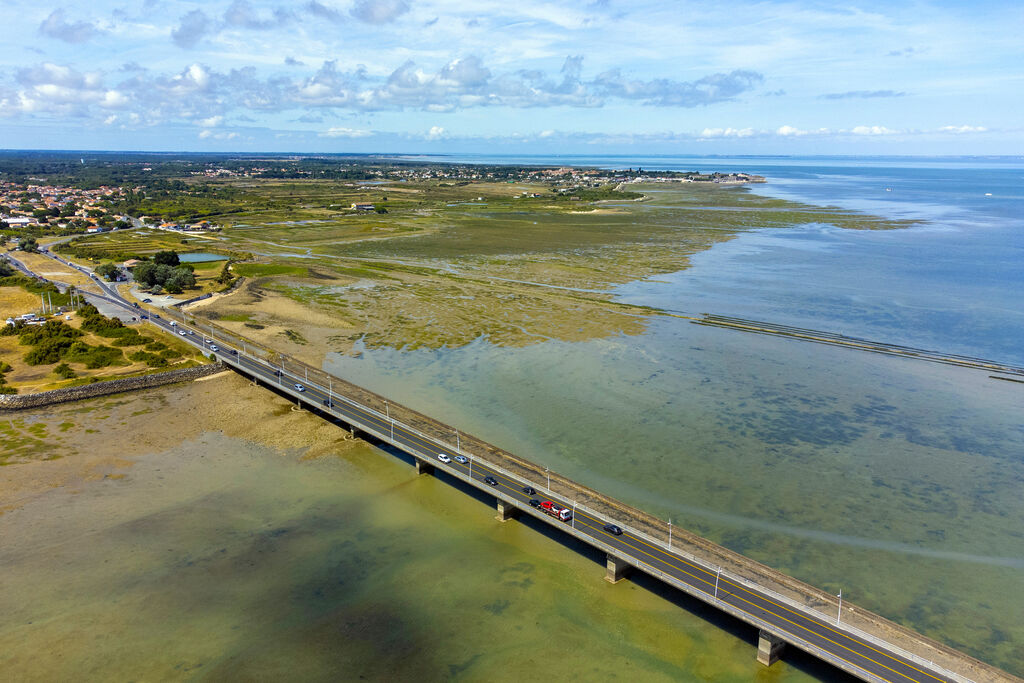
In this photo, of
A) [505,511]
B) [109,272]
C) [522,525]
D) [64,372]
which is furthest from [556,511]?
[109,272]

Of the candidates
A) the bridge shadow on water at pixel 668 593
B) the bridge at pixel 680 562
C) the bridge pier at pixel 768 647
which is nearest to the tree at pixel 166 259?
the bridge at pixel 680 562

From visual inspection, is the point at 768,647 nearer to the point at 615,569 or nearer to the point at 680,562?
the point at 680,562

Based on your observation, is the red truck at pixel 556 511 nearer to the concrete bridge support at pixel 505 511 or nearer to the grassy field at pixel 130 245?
the concrete bridge support at pixel 505 511

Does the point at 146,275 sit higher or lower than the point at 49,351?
higher

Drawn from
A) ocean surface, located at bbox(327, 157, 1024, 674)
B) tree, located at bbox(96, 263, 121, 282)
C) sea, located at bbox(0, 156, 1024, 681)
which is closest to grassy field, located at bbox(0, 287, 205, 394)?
sea, located at bbox(0, 156, 1024, 681)

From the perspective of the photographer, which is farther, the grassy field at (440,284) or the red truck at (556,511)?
the grassy field at (440,284)
